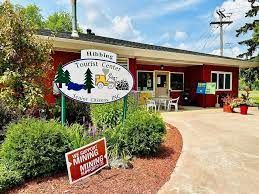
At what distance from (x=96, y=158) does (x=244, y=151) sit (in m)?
3.71

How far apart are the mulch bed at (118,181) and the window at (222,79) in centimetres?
1339

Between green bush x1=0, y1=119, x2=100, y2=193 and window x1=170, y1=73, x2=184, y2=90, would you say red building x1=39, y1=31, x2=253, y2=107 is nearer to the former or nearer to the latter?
window x1=170, y1=73, x2=184, y2=90

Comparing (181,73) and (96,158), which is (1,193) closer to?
(96,158)

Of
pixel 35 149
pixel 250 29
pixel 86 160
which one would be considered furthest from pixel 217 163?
pixel 250 29

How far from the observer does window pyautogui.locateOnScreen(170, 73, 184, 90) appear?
17.5 metres

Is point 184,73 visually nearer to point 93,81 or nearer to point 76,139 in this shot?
point 93,81

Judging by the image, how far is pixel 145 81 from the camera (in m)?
16.1

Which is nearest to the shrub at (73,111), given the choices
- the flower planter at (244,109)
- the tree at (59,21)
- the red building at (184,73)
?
the red building at (184,73)

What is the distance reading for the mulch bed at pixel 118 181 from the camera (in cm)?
383

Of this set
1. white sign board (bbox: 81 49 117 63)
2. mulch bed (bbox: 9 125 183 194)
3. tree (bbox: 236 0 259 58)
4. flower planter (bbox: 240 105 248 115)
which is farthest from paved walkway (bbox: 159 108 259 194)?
tree (bbox: 236 0 259 58)

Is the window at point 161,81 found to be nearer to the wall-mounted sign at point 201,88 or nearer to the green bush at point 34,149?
the wall-mounted sign at point 201,88

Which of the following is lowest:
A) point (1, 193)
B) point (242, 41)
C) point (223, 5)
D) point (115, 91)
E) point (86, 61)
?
point (1, 193)

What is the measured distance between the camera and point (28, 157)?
3.89 meters

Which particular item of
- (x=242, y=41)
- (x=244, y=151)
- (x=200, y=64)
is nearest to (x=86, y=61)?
(x=244, y=151)
